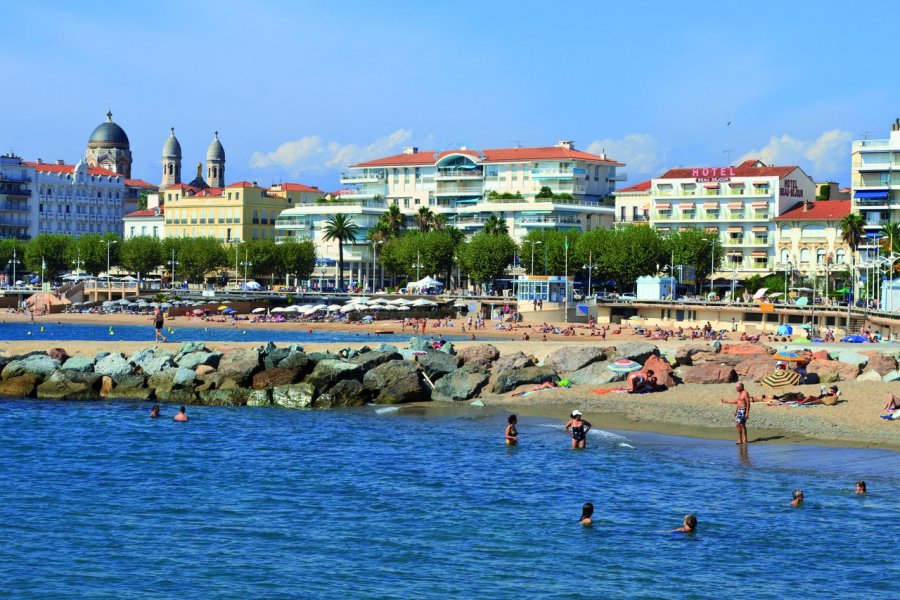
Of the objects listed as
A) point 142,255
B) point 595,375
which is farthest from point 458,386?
point 142,255

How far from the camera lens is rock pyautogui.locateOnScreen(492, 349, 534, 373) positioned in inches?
1897

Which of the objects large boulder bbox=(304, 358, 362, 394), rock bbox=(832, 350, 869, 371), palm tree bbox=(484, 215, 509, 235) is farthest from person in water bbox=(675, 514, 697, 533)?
palm tree bbox=(484, 215, 509, 235)

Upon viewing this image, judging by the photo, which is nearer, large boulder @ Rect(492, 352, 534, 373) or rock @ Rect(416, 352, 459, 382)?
rock @ Rect(416, 352, 459, 382)

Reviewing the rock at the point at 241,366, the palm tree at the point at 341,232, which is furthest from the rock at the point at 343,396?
the palm tree at the point at 341,232

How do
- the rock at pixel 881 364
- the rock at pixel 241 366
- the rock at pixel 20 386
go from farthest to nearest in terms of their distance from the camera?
the rock at pixel 20 386, the rock at pixel 241 366, the rock at pixel 881 364

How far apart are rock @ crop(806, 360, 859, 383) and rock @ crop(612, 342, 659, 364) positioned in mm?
5827

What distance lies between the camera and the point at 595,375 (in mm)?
45719

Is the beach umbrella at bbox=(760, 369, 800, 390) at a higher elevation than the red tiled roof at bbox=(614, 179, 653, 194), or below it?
below

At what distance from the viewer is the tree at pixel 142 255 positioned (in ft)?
443

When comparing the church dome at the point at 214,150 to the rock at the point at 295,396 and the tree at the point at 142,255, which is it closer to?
the tree at the point at 142,255

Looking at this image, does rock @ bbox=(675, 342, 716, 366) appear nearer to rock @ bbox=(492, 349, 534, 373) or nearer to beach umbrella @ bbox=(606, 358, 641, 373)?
beach umbrella @ bbox=(606, 358, 641, 373)

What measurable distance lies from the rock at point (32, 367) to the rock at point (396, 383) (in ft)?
39.5

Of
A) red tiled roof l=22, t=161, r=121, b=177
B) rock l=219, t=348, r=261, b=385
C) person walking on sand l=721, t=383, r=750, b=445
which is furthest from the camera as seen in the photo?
red tiled roof l=22, t=161, r=121, b=177

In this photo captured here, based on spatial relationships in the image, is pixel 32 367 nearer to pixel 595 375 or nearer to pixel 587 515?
pixel 595 375
